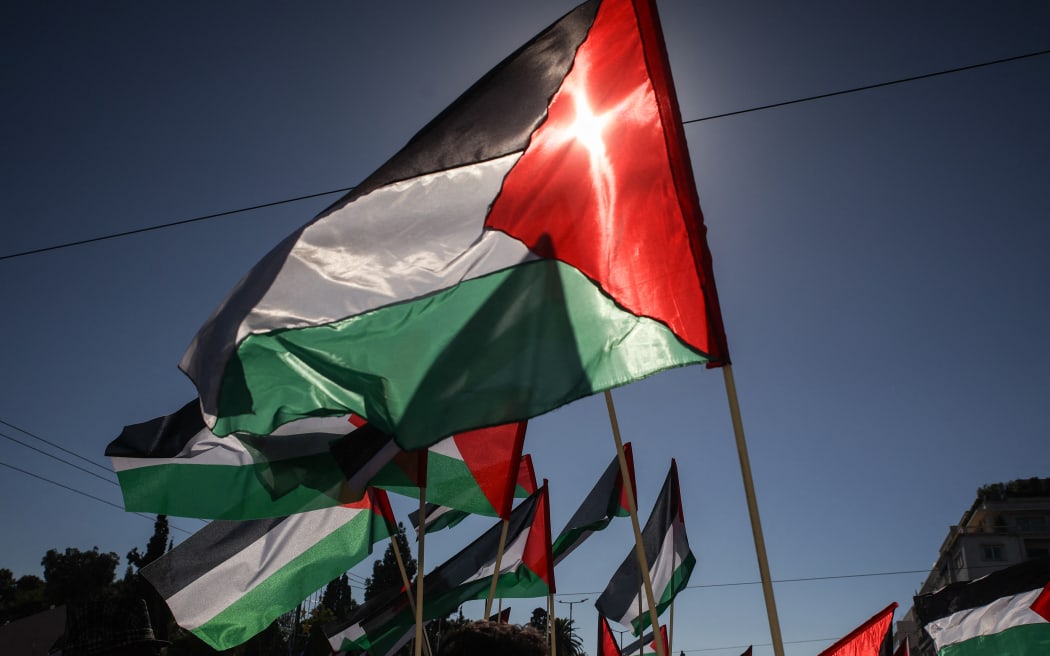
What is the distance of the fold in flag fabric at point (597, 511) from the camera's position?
9.80 meters

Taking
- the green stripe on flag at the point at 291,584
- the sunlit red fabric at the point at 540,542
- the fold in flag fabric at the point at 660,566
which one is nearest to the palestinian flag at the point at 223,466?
the green stripe on flag at the point at 291,584

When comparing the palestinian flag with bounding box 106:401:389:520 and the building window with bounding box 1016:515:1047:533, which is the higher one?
the building window with bounding box 1016:515:1047:533

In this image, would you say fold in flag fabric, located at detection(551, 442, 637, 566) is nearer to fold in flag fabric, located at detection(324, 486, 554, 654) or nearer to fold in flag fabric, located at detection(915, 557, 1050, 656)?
fold in flag fabric, located at detection(324, 486, 554, 654)

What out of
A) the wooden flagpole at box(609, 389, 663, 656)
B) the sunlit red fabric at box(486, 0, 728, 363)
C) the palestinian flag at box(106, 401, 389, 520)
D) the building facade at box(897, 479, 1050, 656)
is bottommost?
the wooden flagpole at box(609, 389, 663, 656)

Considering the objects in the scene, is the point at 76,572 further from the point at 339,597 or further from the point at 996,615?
the point at 996,615

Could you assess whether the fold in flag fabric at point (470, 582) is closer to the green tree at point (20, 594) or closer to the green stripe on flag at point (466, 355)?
the green stripe on flag at point (466, 355)

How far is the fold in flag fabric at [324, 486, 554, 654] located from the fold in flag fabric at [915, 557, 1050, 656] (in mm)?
4872

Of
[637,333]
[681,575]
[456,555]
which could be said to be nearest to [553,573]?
[456,555]

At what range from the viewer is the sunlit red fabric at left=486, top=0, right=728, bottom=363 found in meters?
3.77

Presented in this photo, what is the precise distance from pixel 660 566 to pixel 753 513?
7.65 meters

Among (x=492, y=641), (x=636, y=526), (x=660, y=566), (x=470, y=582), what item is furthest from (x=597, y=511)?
(x=492, y=641)

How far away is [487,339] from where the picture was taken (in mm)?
3688

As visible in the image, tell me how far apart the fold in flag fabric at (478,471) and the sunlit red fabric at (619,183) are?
243cm

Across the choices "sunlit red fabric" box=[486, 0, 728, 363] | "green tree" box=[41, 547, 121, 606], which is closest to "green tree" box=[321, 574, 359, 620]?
"green tree" box=[41, 547, 121, 606]
